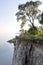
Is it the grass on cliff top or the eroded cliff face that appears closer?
the eroded cliff face

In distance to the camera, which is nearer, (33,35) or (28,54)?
(28,54)

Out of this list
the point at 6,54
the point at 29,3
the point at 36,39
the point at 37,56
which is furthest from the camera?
the point at 6,54

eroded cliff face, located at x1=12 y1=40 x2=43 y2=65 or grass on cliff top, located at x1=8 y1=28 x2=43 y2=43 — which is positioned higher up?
grass on cliff top, located at x1=8 y1=28 x2=43 y2=43

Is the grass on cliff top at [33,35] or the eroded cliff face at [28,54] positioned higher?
the grass on cliff top at [33,35]

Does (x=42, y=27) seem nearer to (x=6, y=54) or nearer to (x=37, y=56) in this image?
(x=37, y=56)

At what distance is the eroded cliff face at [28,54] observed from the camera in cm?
1516

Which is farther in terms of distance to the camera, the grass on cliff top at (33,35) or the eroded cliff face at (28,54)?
the grass on cliff top at (33,35)

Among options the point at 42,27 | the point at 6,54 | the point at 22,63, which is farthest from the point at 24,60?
the point at 6,54

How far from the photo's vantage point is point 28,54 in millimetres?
16656

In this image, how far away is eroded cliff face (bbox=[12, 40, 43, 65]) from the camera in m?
15.2

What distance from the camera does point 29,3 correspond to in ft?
70.5

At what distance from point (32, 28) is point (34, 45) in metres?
5.82

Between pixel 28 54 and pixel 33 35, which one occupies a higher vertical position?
pixel 33 35

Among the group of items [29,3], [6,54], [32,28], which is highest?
[29,3]
